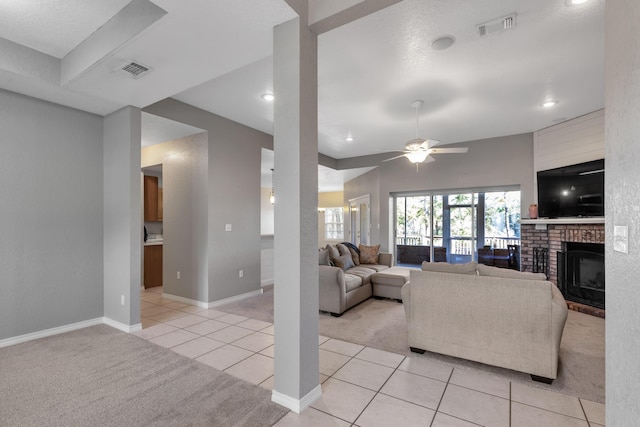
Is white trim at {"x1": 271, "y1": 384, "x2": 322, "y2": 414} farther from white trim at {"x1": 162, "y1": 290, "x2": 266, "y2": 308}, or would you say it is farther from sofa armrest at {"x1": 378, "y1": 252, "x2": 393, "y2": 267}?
sofa armrest at {"x1": 378, "y1": 252, "x2": 393, "y2": 267}

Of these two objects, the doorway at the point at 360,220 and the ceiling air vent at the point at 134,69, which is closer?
the ceiling air vent at the point at 134,69

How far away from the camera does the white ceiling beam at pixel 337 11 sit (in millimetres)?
1942

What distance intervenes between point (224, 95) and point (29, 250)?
2794mm

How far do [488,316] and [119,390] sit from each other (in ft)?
9.88

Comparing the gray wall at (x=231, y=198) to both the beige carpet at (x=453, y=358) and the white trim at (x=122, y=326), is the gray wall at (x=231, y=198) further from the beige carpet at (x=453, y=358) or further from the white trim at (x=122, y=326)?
the white trim at (x=122, y=326)

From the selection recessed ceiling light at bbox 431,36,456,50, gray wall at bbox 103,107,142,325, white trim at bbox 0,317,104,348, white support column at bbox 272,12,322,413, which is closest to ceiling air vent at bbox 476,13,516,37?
recessed ceiling light at bbox 431,36,456,50

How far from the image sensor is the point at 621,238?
3.77 ft

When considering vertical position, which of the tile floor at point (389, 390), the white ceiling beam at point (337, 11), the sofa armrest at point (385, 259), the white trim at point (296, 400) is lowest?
the tile floor at point (389, 390)

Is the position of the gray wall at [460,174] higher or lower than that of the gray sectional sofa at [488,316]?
higher

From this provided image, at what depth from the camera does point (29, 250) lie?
130 inches

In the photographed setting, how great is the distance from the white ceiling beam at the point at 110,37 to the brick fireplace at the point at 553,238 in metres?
5.65

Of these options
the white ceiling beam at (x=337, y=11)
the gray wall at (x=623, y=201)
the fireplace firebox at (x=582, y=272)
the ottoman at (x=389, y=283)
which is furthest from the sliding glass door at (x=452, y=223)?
the gray wall at (x=623, y=201)

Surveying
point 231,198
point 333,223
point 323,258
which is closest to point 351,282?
point 323,258

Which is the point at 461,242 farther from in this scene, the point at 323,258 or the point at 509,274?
the point at 509,274
